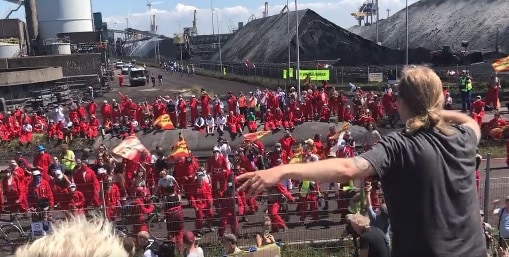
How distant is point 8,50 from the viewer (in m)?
52.5

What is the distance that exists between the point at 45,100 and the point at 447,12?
5261 centimetres

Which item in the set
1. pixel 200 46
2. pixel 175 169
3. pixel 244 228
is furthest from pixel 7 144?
pixel 200 46

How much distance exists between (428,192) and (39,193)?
11.8 m

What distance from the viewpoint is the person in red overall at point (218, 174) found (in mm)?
11820

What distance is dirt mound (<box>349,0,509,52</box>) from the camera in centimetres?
6150

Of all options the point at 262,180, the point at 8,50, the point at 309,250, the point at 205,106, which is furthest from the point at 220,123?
the point at 8,50

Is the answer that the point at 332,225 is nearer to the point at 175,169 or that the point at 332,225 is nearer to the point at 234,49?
the point at 175,169

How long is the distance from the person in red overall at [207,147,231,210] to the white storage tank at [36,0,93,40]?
2035 inches

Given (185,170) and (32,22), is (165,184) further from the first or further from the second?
(32,22)

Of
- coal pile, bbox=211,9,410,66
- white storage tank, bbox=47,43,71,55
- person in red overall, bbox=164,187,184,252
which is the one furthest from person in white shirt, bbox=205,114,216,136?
white storage tank, bbox=47,43,71,55

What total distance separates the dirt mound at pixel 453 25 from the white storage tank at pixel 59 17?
38041 mm

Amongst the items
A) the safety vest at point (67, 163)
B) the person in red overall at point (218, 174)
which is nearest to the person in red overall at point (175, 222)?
the person in red overall at point (218, 174)

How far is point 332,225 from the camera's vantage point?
11.1 metres

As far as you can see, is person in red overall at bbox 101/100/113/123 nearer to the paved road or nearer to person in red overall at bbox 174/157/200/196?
person in red overall at bbox 174/157/200/196
